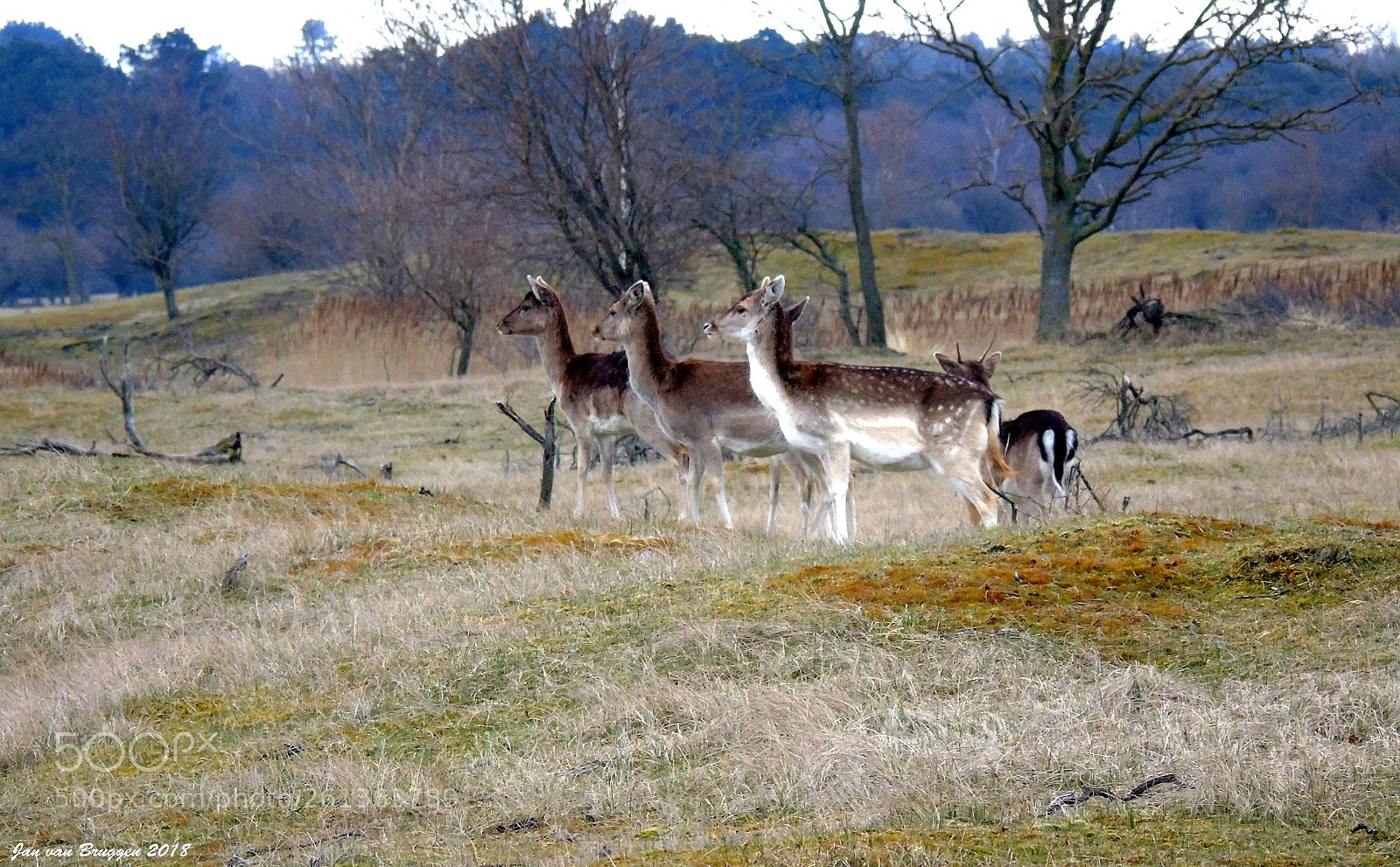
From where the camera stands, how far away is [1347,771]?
4.87 metres

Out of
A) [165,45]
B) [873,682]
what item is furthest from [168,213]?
[873,682]

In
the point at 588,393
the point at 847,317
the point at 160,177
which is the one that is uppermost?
the point at 160,177

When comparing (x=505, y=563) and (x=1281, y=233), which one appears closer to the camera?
(x=505, y=563)

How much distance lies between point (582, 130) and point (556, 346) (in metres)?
9.91

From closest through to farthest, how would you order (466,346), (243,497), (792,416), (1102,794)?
(1102,794), (792,416), (243,497), (466,346)

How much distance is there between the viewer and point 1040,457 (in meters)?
12.1

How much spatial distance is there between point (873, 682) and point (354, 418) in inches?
741

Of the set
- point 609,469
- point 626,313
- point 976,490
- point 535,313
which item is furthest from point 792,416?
point 535,313

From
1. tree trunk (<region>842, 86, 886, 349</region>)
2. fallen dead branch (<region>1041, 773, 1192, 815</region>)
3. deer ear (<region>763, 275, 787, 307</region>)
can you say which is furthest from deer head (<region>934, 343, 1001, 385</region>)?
tree trunk (<region>842, 86, 886, 349</region>)

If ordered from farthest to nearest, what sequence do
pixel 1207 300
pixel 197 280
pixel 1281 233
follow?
pixel 197 280
pixel 1281 233
pixel 1207 300

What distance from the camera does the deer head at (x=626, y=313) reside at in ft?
44.3

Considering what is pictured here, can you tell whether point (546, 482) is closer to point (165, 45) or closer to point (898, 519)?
point (898, 519)

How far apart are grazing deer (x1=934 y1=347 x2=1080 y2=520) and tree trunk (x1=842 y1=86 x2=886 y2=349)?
21.5 m

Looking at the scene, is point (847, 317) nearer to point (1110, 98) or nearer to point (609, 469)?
point (1110, 98)
